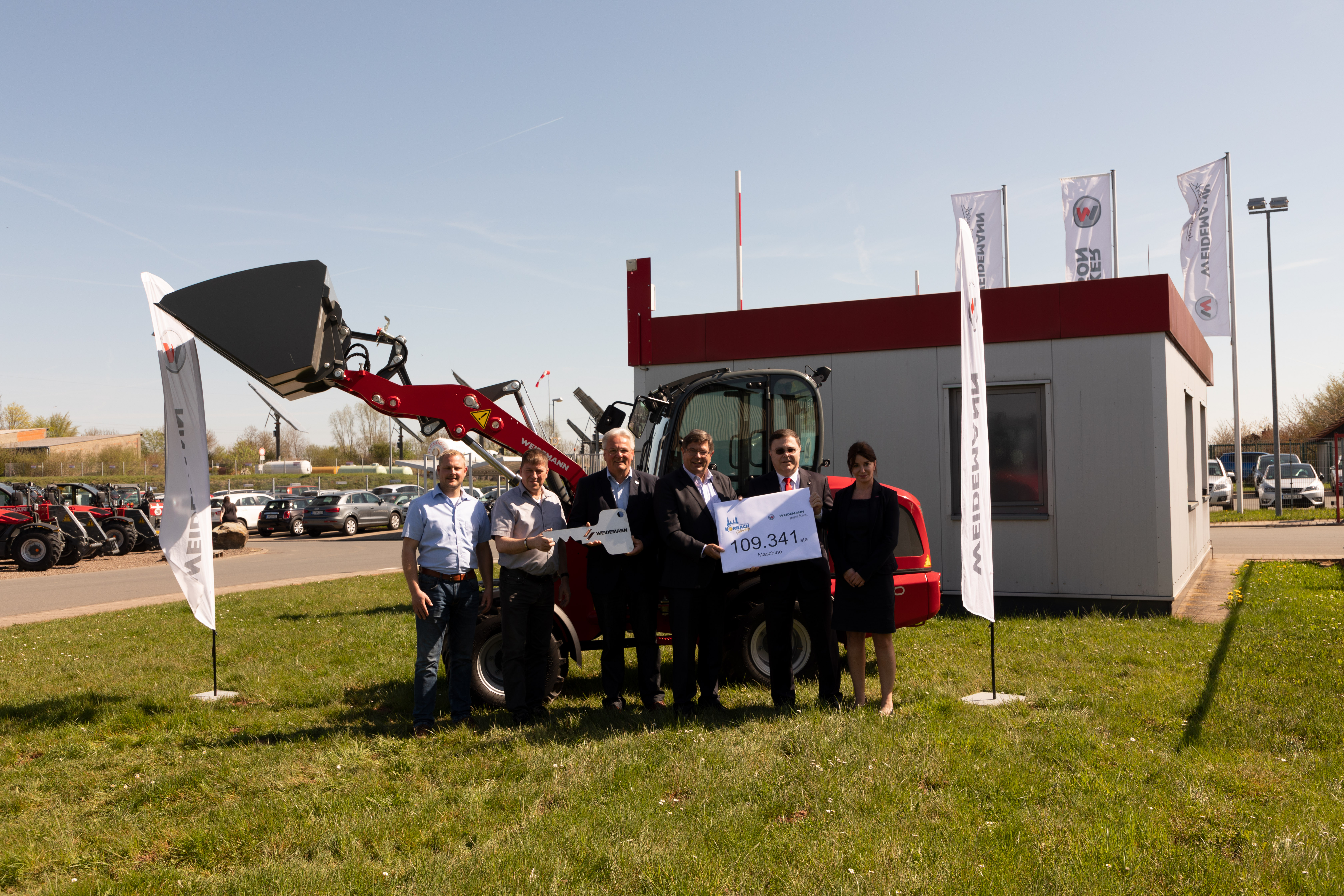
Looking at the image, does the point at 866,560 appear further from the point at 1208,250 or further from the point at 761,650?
the point at 1208,250

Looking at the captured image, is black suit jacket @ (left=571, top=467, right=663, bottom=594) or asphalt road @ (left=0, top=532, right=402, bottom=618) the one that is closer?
black suit jacket @ (left=571, top=467, right=663, bottom=594)

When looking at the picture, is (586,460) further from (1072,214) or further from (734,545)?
(1072,214)

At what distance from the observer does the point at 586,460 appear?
8789mm

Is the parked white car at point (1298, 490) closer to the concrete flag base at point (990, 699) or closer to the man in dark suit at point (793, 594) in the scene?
the concrete flag base at point (990, 699)

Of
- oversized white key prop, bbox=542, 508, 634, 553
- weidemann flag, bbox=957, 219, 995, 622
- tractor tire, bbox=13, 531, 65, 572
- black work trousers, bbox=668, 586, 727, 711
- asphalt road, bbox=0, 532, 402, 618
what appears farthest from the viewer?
tractor tire, bbox=13, 531, 65, 572

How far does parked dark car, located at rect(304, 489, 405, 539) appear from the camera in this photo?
1245 inches

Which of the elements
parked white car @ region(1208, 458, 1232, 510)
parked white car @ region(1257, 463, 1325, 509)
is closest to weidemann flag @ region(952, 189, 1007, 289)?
parked white car @ region(1208, 458, 1232, 510)

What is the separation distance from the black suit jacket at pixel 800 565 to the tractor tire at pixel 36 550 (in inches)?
765

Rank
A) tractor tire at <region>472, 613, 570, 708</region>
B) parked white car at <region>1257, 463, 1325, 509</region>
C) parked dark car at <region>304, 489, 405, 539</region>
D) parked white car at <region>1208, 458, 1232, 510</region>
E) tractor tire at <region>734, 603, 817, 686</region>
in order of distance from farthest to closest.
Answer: parked dark car at <region>304, 489, 405, 539</region> → parked white car at <region>1208, 458, 1232, 510</region> → parked white car at <region>1257, 463, 1325, 509</region> → tractor tire at <region>734, 603, 817, 686</region> → tractor tire at <region>472, 613, 570, 708</region>

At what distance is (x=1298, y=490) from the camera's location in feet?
99.8

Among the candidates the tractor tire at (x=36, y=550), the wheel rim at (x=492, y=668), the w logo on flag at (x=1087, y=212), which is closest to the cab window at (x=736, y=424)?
the wheel rim at (x=492, y=668)

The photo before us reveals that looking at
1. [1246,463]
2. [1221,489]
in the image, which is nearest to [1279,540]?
[1221,489]

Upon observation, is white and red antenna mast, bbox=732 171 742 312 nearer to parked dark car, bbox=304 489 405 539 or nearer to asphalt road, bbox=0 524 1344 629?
asphalt road, bbox=0 524 1344 629

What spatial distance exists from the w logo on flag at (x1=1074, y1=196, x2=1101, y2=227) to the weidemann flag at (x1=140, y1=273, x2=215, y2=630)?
2405cm
